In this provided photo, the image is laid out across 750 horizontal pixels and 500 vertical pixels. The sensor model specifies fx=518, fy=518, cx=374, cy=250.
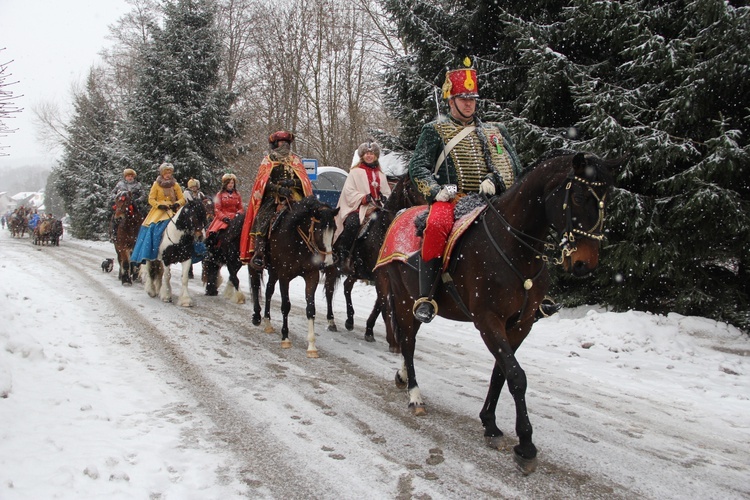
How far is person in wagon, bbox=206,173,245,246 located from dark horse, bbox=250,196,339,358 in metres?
4.34

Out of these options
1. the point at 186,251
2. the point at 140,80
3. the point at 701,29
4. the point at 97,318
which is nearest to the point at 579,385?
the point at 701,29

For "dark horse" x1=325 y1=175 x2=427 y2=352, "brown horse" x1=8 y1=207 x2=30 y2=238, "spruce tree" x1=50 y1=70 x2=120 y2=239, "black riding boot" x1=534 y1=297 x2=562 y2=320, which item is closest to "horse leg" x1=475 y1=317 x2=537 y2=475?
"black riding boot" x1=534 y1=297 x2=562 y2=320

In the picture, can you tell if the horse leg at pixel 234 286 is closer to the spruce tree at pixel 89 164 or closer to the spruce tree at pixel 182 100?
the spruce tree at pixel 182 100

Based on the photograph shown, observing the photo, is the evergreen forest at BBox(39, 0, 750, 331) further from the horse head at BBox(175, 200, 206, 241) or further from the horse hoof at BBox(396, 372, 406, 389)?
the horse head at BBox(175, 200, 206, 241)

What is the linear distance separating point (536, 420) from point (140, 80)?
75.8ft

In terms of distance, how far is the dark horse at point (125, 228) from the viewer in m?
14.3

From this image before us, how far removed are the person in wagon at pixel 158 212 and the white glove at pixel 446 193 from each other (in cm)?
912

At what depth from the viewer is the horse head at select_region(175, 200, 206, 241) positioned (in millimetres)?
11492

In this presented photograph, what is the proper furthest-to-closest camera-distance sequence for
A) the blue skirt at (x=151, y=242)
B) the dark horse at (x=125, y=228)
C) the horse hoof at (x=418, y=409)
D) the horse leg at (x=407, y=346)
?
the dark horse at (x=125, y=228) → the blue skirt at (x=151, y=242) → the horse leg at (x=407, y=346) → the horse hoof at (x=418, y=409)

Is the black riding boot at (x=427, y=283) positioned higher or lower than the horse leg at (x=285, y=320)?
higher

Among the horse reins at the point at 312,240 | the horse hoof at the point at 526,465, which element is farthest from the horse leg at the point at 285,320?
the horse hoof at the point at 526,465

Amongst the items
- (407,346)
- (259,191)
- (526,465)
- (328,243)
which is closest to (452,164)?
(407,346)

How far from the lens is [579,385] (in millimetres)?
6098

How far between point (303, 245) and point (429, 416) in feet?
12.8
